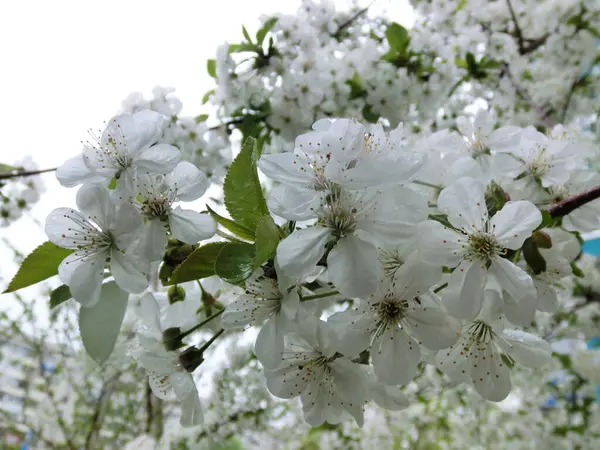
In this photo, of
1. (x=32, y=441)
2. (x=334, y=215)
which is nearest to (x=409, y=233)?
(x=334, y=215)

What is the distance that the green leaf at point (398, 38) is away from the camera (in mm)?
1371

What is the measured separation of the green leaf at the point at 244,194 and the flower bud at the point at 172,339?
0.60 feet

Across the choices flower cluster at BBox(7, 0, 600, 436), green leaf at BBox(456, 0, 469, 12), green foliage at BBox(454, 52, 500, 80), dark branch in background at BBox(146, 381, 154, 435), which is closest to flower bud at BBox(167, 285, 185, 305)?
flower cluster at BBox(7, 0, 600, 436)

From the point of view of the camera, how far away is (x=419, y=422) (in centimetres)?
220

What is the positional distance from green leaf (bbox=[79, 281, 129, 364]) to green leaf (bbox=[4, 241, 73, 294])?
0.18ft

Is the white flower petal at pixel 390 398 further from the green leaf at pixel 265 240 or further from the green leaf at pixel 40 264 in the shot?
the green leaf at pixel 40 264

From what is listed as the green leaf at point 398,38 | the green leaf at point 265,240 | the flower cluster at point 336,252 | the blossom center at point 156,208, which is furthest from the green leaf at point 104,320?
the green leaf at point 398,38

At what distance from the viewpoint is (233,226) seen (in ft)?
1.62

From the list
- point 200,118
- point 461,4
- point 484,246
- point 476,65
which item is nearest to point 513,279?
point 484,246

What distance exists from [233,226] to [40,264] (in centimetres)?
22

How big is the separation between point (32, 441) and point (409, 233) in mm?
1975

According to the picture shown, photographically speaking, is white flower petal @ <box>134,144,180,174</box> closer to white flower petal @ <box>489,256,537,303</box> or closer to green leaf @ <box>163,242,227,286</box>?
green leaf @ <box>163,242,227,286</box>

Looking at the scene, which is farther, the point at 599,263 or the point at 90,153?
the point at 599,263

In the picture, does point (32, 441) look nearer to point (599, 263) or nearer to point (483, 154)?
point (483, 154)
